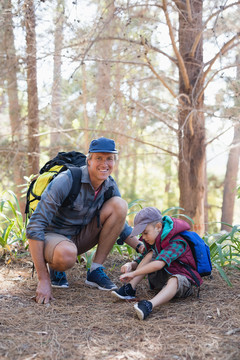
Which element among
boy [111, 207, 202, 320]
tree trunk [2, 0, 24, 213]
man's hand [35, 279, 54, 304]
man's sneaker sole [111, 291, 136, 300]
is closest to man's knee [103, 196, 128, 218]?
boy [111, 207, 202, 320]

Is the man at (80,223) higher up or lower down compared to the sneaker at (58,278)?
higher up

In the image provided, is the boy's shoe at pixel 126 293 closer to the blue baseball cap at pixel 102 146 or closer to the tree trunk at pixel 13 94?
the blue baseball cap at pixel 102 146

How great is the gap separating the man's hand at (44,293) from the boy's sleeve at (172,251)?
84cm

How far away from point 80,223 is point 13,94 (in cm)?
735

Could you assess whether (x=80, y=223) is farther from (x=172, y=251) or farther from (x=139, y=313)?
(x=139, y=313)

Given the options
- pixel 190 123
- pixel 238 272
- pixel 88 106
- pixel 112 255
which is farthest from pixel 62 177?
→ pixel 88 106

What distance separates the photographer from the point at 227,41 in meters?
5.41

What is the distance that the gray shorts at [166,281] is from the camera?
108 inches

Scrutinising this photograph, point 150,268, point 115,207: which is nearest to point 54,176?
point 115,207

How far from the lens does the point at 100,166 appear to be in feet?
9.78

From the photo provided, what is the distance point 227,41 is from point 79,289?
159 inches

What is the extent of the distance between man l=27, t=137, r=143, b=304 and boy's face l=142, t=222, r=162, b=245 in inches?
19.1

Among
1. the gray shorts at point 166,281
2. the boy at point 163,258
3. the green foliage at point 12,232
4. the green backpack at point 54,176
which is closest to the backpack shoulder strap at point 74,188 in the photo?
the green backpack at point 54,176

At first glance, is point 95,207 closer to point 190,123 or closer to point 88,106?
point 190,123
